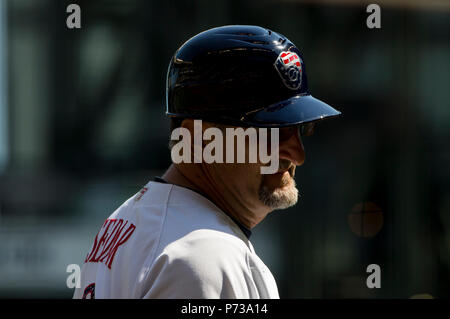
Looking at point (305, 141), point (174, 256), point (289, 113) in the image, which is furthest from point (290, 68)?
point (305, 141)

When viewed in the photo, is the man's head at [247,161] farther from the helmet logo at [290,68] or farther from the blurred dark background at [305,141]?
the blurred dark background at [305,141]

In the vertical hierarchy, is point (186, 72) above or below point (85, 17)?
below

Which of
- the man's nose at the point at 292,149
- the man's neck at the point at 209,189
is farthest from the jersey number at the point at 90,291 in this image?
the man's nose at the point at 292,149

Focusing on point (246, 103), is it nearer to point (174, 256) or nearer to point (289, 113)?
point (289, 113)

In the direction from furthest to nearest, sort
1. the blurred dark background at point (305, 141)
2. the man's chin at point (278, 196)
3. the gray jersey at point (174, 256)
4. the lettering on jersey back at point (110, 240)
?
1. the blurred dark background at point (305, 141)
2. the man's chin at point (278, 196)
3. the lettering on jersey back at point (110, 240)
4. the gray jersey at point (174, 256)

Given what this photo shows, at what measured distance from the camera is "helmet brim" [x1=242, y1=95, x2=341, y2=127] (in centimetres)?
217

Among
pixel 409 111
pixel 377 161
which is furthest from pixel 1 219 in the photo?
pixel 409 111

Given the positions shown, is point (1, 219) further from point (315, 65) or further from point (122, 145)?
point (315, 65)

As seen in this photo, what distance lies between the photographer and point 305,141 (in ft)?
28.4

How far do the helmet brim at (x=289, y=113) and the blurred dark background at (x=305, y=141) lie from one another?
604cm

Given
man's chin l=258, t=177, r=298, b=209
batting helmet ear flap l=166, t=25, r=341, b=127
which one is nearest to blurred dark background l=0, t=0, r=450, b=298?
man's chin l=258, t=177, r=298, b=209

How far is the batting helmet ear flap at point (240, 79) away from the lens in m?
2.15
